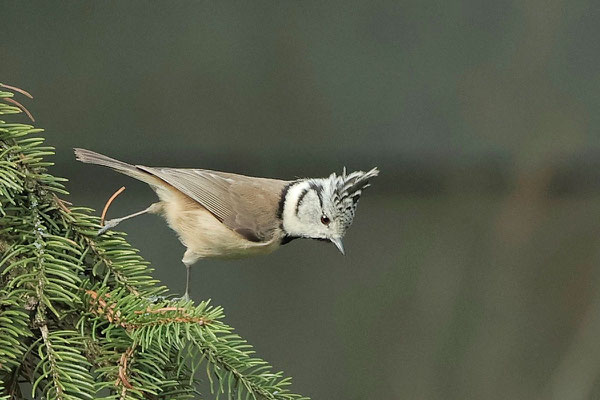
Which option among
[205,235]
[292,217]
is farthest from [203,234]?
[292,217]

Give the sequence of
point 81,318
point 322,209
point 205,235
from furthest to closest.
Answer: point 322,209, point 205,235, point 81,318

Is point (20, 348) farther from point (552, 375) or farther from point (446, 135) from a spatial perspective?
point (552, 375)

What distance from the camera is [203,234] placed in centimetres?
206

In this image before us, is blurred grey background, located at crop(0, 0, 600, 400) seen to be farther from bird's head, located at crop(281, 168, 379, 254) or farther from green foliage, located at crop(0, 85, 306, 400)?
green foliage, located at crop(0, 85, 306, 400)

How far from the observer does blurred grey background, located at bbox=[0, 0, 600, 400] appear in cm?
329

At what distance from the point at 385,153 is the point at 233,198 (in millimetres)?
1366

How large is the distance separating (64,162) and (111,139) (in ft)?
0.74

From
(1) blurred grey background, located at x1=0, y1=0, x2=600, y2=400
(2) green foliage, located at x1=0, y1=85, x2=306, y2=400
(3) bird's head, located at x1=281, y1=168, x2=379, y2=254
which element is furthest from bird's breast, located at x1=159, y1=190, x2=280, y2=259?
(1) blurred grey background, located at x1=0, y1=0, x2=600, y2=400

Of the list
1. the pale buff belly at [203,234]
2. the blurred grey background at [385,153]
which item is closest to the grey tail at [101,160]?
the pale buff belly at [203,234]

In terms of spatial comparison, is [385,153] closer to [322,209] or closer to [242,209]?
[322,209]

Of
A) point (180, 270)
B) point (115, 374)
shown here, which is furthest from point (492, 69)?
point (115, 374)

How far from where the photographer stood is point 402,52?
11.0ft

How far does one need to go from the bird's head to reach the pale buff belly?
10cm

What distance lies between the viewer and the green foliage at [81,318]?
3.84 ft
